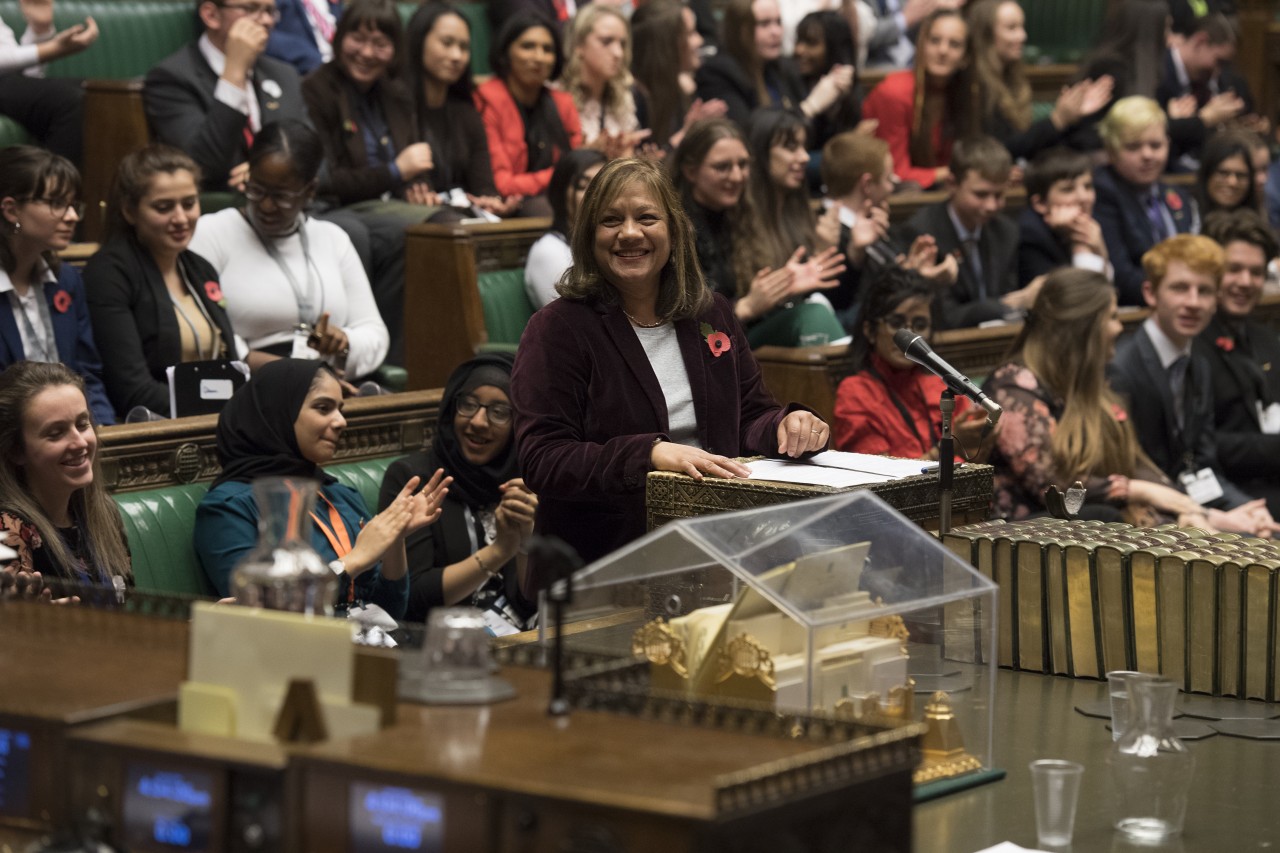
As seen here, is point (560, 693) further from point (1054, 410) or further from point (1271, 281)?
point (1271, 281)

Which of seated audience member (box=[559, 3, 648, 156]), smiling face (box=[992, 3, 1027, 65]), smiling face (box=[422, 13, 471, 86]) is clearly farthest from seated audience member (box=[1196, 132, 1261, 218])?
smiling face (box=[422, 13, 471, 86])

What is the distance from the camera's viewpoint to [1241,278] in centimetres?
600

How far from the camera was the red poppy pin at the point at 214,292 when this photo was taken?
4750 millimetres

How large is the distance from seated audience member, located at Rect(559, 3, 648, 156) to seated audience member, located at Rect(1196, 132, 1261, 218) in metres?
2.31

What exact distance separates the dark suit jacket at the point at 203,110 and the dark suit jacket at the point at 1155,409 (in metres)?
2.53

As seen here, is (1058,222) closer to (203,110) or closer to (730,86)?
(730,86)

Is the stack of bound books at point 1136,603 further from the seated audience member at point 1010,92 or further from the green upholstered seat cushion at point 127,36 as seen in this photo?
the seated audience member at point 1010,92

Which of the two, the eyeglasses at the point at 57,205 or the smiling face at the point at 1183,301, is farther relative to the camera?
the smiling face at the point at 1183,301

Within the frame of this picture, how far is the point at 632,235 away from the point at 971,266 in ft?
11.6

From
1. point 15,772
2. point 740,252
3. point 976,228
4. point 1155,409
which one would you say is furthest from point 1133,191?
point 15,772

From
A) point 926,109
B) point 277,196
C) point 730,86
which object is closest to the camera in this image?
point 277,196

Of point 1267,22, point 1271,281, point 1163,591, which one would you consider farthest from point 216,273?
point 1267,22

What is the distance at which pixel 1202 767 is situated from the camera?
2.67m

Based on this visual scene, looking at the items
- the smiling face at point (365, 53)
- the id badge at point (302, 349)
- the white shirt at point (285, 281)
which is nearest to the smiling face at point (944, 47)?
the smiling face at point (365, 53)
